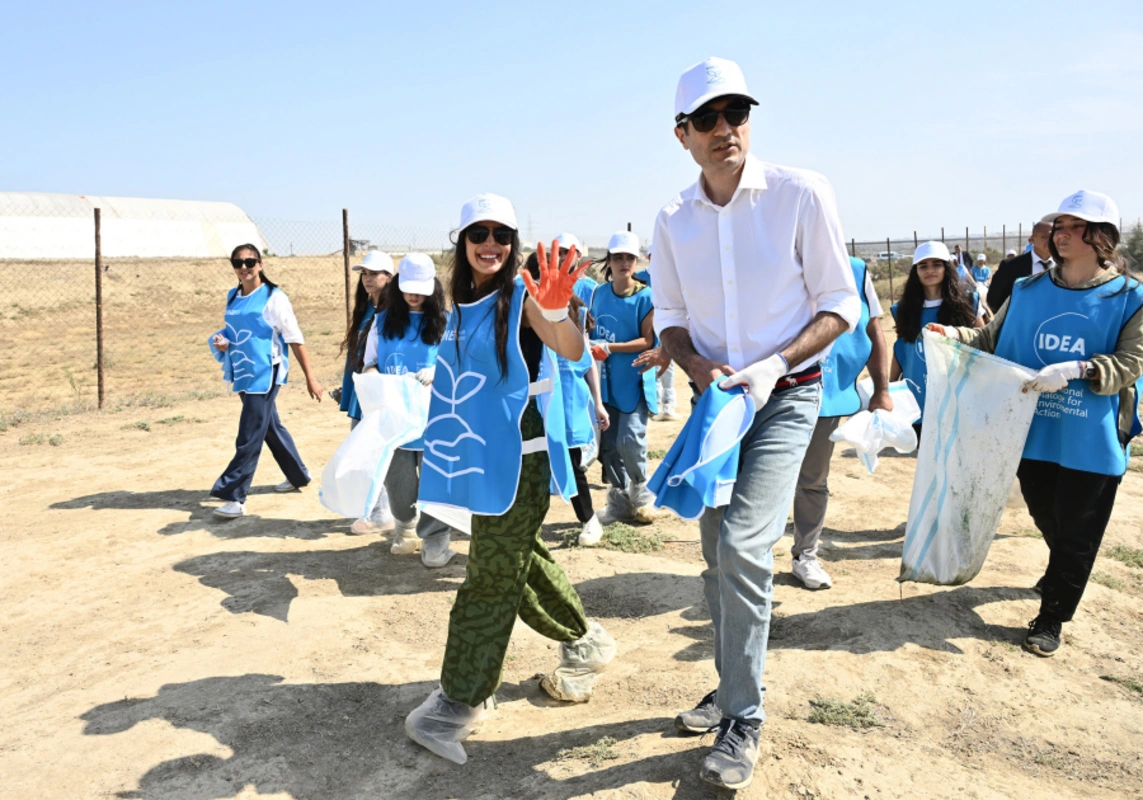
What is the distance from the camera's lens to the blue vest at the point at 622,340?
6062mm

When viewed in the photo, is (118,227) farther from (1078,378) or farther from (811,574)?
(1078,378)

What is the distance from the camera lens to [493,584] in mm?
3230

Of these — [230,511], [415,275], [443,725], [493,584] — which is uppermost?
[415,275]

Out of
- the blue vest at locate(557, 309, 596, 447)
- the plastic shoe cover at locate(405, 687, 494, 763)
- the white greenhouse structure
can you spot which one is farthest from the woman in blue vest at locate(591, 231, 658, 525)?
the white greenhouse structure

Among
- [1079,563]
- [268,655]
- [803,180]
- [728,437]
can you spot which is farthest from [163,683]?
[1079,563]

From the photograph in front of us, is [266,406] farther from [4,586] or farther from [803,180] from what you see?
[803,180]

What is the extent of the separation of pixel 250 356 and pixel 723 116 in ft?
15.0

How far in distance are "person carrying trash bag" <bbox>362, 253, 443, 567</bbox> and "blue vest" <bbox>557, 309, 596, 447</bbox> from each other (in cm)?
74

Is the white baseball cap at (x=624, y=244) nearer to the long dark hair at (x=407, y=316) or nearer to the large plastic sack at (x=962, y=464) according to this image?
the long dark hair at (x=407, y=316)

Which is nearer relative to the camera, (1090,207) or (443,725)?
(443,725)

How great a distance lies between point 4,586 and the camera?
5250mm

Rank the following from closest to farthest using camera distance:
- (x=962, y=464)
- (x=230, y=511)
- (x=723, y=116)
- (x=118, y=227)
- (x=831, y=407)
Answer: (x=723, y=116), (x=962, y=464), (x=831, y=407), (x=230, y=511), (x=118, y=227)

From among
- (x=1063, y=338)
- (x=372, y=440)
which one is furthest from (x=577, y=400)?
(x=1063, y=338)

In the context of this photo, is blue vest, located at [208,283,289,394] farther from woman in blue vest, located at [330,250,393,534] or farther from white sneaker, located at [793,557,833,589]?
white sneaker, located at [793,557,833,589]
